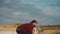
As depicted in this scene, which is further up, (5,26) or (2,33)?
(5,26)

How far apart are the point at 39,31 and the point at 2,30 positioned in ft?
8.30

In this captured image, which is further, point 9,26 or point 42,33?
point 9,26

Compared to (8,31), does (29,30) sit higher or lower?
lower

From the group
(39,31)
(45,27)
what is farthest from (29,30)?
(45,27)

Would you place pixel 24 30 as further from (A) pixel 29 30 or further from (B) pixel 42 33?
(B) pixel 42 33

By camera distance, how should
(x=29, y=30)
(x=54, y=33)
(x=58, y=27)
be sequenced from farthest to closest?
(x=58, y=27)
(x=54, y=33)
(x=29, y=30)

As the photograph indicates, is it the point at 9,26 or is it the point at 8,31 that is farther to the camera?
the point at 9,26

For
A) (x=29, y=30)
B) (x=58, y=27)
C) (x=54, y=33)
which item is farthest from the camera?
(x=58, y=27)

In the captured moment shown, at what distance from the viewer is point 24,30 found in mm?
7137

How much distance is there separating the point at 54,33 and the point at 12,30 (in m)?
2.80

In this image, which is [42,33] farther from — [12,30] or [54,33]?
[12,30]

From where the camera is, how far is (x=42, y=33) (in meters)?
11.6

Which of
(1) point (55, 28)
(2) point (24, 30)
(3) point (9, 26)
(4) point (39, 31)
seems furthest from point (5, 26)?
(2) point (24, 30)

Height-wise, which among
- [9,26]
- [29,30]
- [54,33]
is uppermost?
[9,26]
